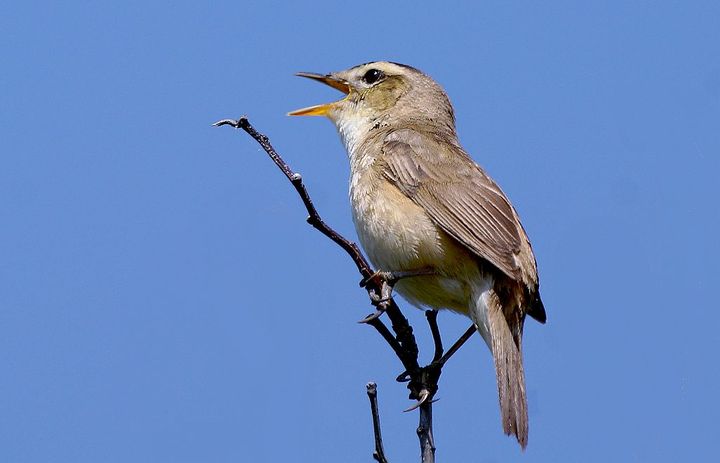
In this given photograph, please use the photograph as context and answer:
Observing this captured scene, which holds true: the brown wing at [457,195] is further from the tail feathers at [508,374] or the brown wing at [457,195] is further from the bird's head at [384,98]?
the bird's head at [384,98]

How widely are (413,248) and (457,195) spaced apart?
17.3 inches

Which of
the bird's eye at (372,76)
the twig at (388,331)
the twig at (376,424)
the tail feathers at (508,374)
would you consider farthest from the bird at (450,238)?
the twig at (376,424)

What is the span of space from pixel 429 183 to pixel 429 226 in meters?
0.33

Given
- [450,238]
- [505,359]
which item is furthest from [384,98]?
[505,359]

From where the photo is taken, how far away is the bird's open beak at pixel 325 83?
5.47 m

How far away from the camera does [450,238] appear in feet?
14.5

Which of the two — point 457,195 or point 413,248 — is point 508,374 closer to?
point 413,248

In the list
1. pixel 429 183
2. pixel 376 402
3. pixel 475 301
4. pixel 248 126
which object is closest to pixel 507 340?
pixel 475 301

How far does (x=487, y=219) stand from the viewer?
179 inches

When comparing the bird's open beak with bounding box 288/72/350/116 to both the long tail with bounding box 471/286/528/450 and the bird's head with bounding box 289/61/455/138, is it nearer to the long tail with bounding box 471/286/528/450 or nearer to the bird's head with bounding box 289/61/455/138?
the bird's head with bounding box 289/61/455/138

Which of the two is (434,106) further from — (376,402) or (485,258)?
(376,402)

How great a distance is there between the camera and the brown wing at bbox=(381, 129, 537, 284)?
4.34 m

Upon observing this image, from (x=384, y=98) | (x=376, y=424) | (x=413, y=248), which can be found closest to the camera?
(x=376, y=424)

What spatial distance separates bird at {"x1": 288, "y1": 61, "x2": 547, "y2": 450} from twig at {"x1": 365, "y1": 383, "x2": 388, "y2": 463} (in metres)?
1.03
